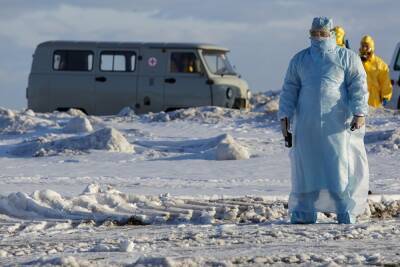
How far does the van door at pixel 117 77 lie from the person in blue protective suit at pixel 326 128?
53.4 ft

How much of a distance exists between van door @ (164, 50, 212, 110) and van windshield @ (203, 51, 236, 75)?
0.25 metres

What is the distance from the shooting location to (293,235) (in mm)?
9648

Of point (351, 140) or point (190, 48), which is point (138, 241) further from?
point (190, 48)

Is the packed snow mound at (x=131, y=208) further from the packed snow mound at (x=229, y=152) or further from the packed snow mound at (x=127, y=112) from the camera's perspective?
the packed snow mound at (x=127, y=112)

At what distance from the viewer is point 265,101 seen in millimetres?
33219

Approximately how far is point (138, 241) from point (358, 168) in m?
2.24

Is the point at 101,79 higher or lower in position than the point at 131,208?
higher

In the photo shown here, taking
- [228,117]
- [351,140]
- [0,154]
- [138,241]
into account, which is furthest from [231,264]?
[228,117]

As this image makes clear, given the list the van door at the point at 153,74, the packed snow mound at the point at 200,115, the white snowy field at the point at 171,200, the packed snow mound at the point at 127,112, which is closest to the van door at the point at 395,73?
the white snowy field at the point at 171,200

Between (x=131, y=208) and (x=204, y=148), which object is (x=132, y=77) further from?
(x=131, y=208)

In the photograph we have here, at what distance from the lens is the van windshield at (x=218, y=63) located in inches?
1058

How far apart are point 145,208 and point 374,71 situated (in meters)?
9.28

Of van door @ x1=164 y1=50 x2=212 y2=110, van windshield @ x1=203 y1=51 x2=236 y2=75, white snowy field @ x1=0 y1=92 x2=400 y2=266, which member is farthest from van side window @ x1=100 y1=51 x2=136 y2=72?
white snowy field @ x1=0 y1=92 x2=400 y2=266

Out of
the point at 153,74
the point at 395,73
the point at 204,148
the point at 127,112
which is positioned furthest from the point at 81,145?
the point at 395,73
